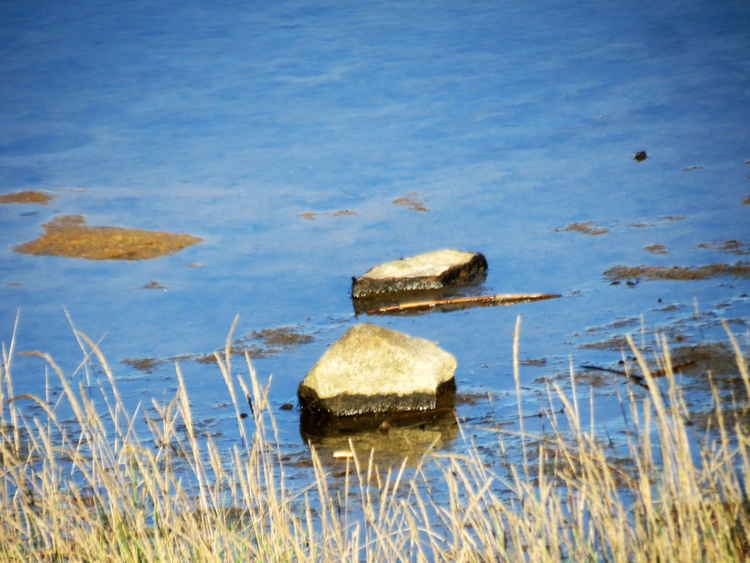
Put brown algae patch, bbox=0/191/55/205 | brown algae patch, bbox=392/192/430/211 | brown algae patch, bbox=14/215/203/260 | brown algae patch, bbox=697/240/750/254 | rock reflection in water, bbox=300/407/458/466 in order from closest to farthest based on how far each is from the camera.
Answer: rock reflection in water, bbox=300/407/458/466 < brown algae patch, bbox=697/240/750/254 < brown algae patch, bbox=14/215/203/260 < brown algae patch, bbox=392/192/430/211 < brown algae patch, bbox=0/191/55/205

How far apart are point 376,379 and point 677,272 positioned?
2939 millimetres

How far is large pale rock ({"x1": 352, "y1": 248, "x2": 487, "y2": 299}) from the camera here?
720 cm

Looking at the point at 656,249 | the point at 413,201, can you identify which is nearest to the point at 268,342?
the point at 656,249

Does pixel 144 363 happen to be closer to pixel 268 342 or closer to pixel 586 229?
pixel 268 342

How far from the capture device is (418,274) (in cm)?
724

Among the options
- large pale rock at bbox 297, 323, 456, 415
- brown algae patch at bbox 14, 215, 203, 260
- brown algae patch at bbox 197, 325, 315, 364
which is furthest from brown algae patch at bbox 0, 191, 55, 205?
large pale rock at bbox 297, 323, 456, 415

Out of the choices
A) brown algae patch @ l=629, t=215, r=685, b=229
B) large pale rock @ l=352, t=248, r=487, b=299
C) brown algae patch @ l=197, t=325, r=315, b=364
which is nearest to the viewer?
brown algae patch @ l=197, t=325, r=315, b=364

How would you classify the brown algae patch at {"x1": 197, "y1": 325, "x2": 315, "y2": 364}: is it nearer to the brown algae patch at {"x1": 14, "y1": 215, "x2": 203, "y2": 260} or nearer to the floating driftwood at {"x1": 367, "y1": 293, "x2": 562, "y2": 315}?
the floating driftwood at {"x1": 367, "y1": 293, "x2": 562, "y2": 315}

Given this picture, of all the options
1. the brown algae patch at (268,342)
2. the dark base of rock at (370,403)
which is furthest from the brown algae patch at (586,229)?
the dark base of rock at (370,403)

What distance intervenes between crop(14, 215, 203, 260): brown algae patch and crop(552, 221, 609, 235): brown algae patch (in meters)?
3.69

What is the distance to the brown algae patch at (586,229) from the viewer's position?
26.6ft

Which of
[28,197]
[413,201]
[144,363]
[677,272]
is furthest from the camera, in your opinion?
[28,197]

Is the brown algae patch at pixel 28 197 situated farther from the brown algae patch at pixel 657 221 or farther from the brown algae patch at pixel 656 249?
the brown algae patch at pixel 656 249

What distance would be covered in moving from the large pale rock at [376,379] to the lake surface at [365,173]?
19 cm
